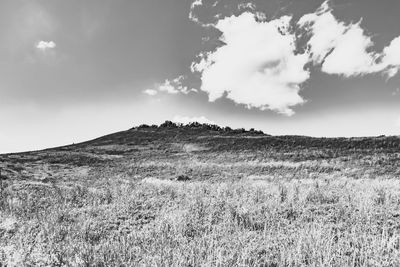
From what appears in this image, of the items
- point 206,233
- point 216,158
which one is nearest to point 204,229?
point 206,233

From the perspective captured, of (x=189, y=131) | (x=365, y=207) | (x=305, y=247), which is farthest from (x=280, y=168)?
(x=189, y=131)

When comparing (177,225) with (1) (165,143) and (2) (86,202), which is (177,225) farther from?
(1) (165,143)

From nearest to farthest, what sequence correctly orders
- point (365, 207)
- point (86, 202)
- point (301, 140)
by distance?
point (365, 207)
point (86, 202)
point (301, 140)

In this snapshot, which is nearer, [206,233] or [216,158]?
[206,233]

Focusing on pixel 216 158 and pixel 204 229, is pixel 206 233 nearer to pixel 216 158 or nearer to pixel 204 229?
pixel 204 229

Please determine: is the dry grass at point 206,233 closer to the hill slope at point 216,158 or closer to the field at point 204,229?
the field at point 204,229

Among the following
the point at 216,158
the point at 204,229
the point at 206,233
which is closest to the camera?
the point at 206,233

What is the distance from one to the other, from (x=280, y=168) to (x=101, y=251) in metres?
32.0

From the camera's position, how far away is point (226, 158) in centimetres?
4303

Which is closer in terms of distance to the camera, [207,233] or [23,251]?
[23,251]

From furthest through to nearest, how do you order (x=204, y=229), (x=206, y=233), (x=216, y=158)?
(x=216, y=158) < (x=204, y=229) < (x=206, y=233)

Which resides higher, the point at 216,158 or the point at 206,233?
the point at 206,233

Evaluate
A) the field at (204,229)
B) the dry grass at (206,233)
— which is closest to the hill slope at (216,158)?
the field at (204,229)


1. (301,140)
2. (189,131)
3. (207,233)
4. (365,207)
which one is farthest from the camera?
(189,131)
